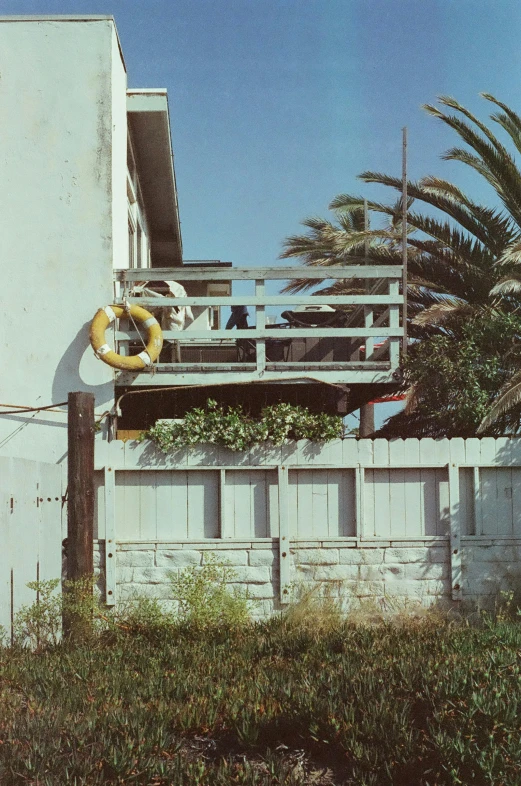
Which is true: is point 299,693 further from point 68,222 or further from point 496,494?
point 68,222

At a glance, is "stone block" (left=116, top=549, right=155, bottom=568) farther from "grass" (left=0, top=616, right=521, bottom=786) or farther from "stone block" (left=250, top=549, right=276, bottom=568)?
"grass" (left=0, top=616, right=521, bottom=786)

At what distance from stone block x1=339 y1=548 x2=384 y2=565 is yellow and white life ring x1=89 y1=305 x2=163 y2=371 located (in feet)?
10.9

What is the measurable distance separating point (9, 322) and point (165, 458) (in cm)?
303

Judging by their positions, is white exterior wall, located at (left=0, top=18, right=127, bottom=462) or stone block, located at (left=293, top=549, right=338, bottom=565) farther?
white exterior wall, located at (left=0, top=18, right=127, bottom=462)

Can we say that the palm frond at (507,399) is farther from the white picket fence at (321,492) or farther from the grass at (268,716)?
the grass at (268,716)

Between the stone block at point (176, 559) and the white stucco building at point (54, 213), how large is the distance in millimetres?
2225

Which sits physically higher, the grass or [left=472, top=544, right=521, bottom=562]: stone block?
[left=472, top=544, right=521, bottom=562]: stone block

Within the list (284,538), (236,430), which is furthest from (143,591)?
(236,430)

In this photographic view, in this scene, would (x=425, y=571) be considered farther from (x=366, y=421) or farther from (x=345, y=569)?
(x=366, y=421)

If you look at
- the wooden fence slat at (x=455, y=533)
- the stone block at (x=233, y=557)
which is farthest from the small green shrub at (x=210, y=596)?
the wooden fence slat at (x=455, y=533)

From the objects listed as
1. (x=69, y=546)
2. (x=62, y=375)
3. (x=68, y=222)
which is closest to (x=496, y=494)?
(x=69, y=546)

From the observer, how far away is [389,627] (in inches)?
330

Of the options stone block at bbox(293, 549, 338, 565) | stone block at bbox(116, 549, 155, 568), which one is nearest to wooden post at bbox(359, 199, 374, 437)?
stone block at bbox(293, 549, 338, 565)

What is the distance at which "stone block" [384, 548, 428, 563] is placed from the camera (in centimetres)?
1050
